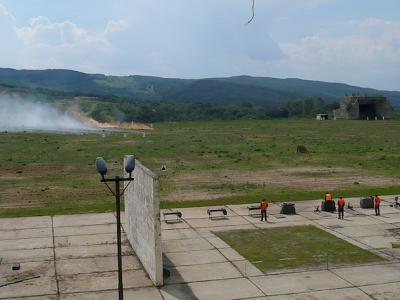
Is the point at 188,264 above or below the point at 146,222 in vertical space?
below

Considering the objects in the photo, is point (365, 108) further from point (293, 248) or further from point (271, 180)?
point (293, 248)

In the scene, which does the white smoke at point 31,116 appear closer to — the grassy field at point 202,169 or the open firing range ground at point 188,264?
the grassy field at point 202,169

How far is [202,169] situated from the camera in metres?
49.4

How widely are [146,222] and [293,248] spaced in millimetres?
6849

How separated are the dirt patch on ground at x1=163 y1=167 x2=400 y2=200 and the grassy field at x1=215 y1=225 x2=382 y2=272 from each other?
396 inches

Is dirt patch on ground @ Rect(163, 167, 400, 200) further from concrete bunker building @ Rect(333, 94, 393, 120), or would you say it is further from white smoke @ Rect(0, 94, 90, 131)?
concrete bunker building @ Rect(333, 94, 393, 120)

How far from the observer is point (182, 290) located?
1833 centimetres

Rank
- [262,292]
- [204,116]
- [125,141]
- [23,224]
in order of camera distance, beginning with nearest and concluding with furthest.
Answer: [262,292]
[23,224]
[125,141]
[204,116]

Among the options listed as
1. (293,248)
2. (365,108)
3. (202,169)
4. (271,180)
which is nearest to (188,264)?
(293,248)

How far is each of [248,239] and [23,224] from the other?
1181 centimetres

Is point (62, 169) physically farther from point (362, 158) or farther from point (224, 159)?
point (362, 158)

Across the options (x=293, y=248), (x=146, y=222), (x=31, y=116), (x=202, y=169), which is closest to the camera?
(x=146, y=222)

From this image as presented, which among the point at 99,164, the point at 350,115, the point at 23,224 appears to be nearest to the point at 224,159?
the point at 23,224

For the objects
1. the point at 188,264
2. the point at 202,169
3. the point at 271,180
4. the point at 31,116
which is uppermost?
the point at 31,116
